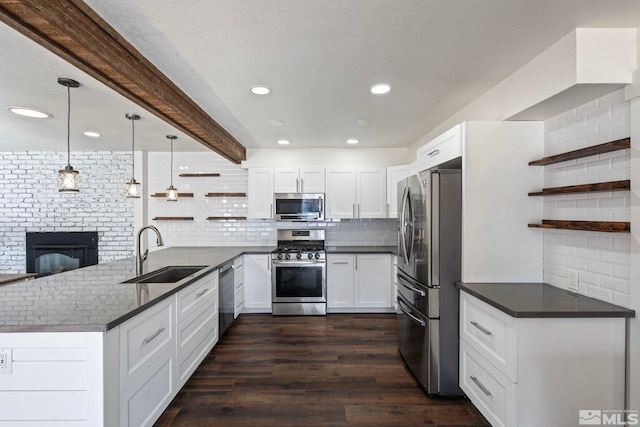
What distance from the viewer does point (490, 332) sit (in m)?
1.82

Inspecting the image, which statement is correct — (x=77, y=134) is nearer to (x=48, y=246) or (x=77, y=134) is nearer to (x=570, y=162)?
(x=48, y=246)

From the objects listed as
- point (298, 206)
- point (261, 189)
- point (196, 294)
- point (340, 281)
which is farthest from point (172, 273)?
point (340, 281)

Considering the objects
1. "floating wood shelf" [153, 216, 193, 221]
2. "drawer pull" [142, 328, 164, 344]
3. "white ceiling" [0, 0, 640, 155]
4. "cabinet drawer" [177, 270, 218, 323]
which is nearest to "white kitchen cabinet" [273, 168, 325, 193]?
"white ceiling" [0, 0, 640, 155]

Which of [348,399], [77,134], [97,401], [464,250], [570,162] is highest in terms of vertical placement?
[77,134]

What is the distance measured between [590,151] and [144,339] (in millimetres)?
2797

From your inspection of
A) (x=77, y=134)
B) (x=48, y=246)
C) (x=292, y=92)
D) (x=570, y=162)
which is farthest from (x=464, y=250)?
(x=48, y=246)

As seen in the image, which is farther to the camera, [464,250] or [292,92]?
[292,92]

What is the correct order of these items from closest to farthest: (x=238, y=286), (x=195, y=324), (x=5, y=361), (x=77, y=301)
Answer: (x=5, y=361)
(x=77, y=301)
(x=195, y=324)
(x=238, y=286)

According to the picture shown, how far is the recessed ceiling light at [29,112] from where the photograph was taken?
105 inches

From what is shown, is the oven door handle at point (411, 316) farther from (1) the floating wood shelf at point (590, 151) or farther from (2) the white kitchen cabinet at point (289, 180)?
(2) the white kitchen cabinet at point (289, 180)

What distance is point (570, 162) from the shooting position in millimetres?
1947

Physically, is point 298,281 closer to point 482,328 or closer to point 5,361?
point 482,328

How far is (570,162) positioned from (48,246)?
6.20 meters

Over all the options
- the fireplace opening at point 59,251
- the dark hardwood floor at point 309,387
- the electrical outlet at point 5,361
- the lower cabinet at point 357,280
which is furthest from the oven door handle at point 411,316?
the fireplace opening at point 59,251
